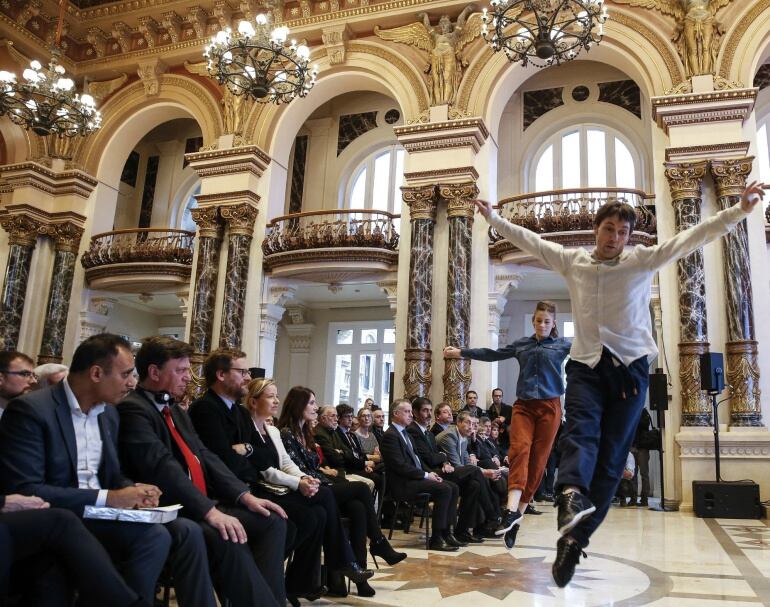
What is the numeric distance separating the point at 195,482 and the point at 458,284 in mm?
8742

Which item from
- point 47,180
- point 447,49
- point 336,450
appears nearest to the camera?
point 336,450

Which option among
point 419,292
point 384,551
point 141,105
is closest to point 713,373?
point 419,292

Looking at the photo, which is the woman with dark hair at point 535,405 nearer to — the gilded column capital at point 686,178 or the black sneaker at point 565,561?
the black sneaker at point 565,561

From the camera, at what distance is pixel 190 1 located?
14555 millimetres

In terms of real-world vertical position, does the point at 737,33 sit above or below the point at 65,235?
above

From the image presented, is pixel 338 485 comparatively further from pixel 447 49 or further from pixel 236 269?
pixel 447 49

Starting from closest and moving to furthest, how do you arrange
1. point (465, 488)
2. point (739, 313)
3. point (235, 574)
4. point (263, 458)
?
point (235, 574), point (263, 458), point (465, 488), point (739, 313)

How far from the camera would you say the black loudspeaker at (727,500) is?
8.73 meters

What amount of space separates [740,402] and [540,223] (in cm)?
408

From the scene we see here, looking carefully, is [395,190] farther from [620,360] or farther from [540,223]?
[620,360]

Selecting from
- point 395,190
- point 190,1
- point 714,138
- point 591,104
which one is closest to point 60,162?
point 190,1

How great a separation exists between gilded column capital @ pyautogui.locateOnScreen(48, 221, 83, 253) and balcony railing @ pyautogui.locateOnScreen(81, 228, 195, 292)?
1.05 feet

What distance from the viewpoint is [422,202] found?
12.1 m

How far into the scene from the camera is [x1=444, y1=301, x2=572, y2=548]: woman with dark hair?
448cm
